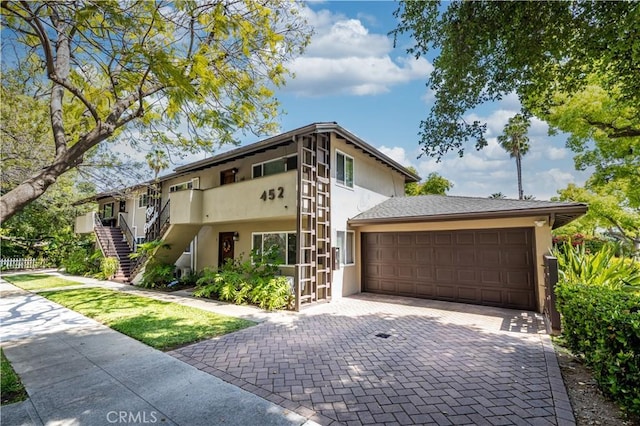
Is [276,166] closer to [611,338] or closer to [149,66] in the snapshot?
[149,66]

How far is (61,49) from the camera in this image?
5238mm

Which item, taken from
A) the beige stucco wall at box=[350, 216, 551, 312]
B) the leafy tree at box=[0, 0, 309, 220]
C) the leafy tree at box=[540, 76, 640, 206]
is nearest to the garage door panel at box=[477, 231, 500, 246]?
the beige stucco wall at box=[350, 216, 551, 312]

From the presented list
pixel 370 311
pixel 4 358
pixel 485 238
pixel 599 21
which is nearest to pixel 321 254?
pixel 370 311

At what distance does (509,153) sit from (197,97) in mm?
37129

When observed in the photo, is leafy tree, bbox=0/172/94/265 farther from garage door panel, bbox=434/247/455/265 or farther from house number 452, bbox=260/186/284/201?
garage door panel, bbox=434/247/455/265

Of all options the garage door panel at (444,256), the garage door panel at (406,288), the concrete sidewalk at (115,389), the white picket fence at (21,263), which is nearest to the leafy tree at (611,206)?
the garage door panel at (444,256)

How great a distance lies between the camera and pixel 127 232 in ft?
64.9

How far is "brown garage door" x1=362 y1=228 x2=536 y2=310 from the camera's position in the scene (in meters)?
9.11

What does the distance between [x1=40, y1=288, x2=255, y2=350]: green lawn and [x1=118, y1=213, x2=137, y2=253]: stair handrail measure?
7805 mm

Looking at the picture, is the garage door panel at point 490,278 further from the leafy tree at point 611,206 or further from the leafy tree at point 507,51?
the leafy tree at point 611,206

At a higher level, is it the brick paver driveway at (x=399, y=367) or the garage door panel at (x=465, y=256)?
the garage door panel at (x=465, y=256)

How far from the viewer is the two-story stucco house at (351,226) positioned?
919 cm

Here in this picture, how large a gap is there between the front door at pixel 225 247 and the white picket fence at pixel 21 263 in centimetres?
1819

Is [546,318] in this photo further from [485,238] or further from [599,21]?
[599,21]
